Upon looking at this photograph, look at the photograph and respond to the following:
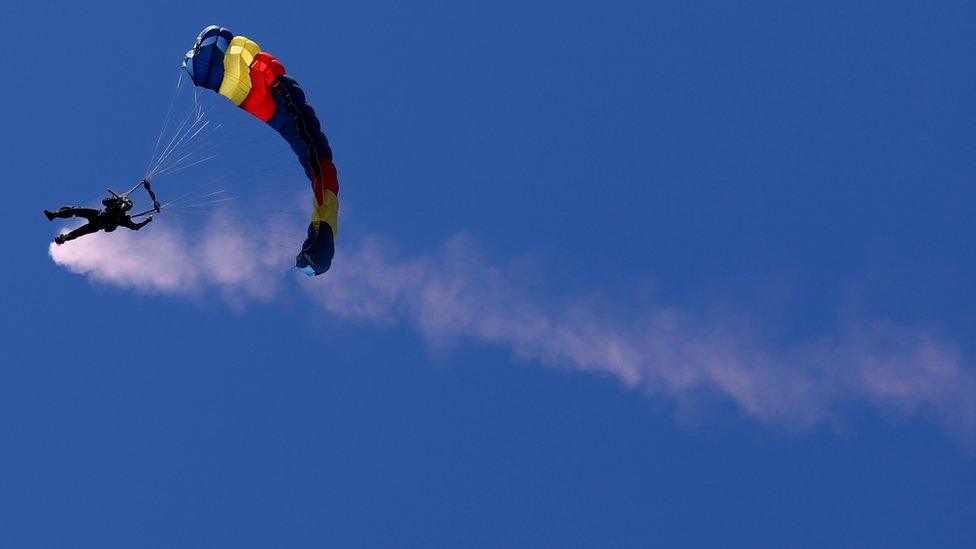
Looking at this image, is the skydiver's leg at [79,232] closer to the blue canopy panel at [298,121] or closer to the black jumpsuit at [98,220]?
the black jumpsuit at [98,220]

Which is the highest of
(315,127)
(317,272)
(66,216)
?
(315,127)

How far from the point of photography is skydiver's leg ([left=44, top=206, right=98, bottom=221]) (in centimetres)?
2622

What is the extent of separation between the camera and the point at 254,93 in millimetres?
29219

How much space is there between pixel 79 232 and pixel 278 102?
6.41m

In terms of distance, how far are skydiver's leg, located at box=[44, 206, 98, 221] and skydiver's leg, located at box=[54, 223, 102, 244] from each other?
0.22m

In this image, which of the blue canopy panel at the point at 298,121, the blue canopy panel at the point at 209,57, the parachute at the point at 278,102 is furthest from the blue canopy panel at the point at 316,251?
the blue canopy panel at the point at 209,57

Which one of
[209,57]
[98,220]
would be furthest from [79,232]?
[209,57]

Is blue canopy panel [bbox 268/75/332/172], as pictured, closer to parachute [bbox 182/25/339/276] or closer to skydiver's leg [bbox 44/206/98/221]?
parachute [bbox 182/25/339/276]

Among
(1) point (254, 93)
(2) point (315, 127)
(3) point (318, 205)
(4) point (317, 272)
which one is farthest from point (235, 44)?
(4) point (317, 272)

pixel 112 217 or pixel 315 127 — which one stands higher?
pixel 315 127

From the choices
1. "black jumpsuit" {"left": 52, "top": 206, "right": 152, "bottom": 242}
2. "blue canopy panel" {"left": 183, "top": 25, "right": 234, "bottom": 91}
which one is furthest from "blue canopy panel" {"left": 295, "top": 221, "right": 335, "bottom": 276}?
"blue canopy panel" {"left": 183, "top": 25, "right": 234, "bottom": 91}

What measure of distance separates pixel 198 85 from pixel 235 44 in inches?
65.9

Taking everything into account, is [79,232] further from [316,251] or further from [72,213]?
[316,251]

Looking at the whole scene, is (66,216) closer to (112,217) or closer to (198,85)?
(112,217)
